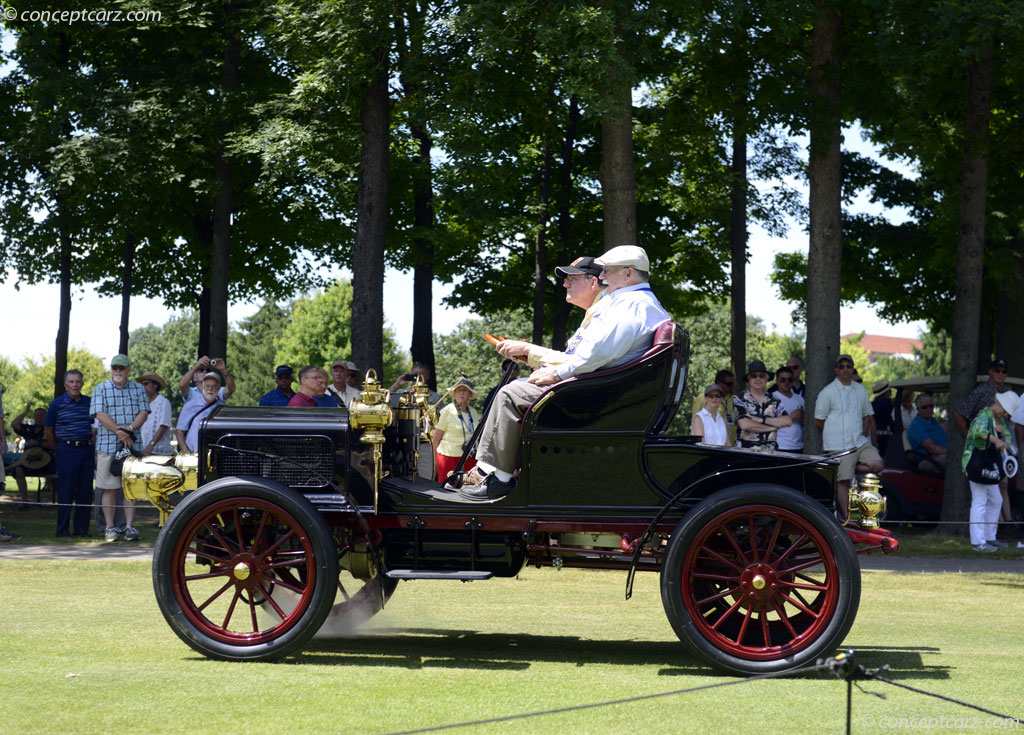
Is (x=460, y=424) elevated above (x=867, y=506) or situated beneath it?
elevated above

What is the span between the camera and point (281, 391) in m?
13.3

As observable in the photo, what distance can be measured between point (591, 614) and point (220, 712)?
3.94 meters

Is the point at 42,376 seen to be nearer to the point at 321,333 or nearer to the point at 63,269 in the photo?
the point at 321,333

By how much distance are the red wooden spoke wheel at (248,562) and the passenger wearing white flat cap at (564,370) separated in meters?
0.82

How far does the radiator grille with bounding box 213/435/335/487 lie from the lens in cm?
664

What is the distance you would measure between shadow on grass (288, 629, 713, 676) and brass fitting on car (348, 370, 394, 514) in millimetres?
809

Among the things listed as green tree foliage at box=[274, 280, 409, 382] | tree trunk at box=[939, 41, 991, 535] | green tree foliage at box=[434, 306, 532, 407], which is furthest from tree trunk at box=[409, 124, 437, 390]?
green tree foliage at box=[274, 280, 409, 382]

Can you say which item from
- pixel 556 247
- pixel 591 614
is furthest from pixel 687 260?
pixel 591 614

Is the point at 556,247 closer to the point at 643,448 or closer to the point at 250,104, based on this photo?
the point at 250,104

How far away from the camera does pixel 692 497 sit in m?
6.49

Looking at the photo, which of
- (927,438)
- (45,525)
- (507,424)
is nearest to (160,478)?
(507,424)

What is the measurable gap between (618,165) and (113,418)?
599 centimetres

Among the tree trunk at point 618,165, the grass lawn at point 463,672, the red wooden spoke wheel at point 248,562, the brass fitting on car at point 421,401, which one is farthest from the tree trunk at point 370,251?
the red wooden spoke wheel at point 248,562

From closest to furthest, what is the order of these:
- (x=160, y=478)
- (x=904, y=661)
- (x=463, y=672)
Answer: (x=463, y=672) < (x=904, y=661) < (x=160, y=478)
